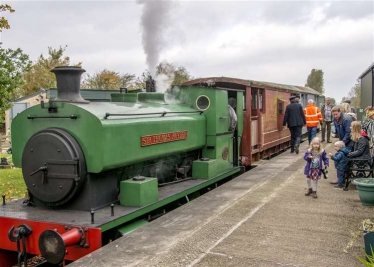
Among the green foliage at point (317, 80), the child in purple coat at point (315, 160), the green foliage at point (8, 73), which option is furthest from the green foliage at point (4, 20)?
the green foliage at point (317, 80)

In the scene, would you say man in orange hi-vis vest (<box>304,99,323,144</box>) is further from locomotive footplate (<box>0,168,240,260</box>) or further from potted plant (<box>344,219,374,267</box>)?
locomotive footplate (<box>0,168,240,260</box>)

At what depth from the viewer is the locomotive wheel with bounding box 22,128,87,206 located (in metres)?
4.66

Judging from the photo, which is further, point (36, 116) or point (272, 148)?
point (272, 148)

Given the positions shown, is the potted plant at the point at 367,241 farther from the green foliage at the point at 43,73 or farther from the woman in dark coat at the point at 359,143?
the green foliage at the point at 43,73

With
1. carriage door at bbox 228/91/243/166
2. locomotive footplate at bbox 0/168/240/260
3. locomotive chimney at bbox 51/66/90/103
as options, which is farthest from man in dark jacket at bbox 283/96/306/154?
locomotive chimney at bbox 51/66/90/103

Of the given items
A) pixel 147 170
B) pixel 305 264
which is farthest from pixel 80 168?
pixel 305 264

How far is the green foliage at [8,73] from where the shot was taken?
34.1 feet

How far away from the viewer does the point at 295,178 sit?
8336mm

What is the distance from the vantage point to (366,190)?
5.87m

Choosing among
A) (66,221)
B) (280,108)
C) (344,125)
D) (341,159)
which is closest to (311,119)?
(280,108)

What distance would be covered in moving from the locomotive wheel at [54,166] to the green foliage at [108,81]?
29.6 metres

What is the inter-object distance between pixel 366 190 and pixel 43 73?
116 feet

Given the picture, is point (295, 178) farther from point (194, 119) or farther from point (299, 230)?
point (299, 230)

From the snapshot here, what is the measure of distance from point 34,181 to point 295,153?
9.34m
